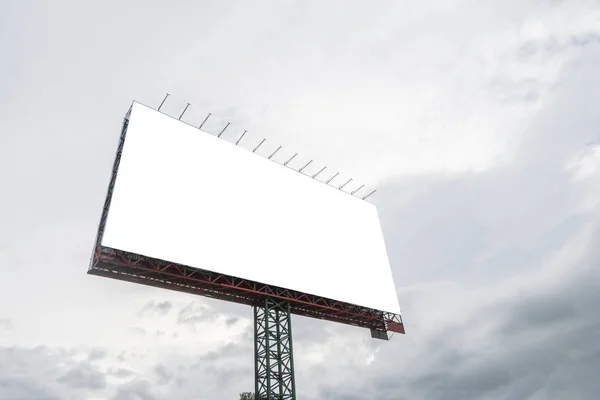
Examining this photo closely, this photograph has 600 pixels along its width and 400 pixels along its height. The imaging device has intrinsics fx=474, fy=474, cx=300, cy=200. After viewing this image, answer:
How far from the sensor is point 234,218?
1420 inches

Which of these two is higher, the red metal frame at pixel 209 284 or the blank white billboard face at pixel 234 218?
the blank white billboard face at pixel 234 218

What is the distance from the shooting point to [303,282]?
3791 centimetres

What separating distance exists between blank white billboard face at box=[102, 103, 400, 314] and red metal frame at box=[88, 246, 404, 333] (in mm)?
871

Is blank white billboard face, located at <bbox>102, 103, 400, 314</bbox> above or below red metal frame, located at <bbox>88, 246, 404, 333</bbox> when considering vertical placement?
above

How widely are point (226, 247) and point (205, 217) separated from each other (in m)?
2.65

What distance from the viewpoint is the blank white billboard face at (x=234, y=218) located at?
31547 millimetres

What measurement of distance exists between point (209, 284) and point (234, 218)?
17.7 ft

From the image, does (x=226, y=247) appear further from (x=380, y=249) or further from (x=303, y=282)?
(x=380, y=249)

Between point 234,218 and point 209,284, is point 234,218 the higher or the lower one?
the higher one

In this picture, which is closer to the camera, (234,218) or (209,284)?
(209,284)

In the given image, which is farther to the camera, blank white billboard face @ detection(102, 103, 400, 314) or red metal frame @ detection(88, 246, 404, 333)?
blank white billboard face @ detection(102, 103, 400, 314)

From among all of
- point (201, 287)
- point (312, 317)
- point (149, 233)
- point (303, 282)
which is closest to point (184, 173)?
point (149, 233)

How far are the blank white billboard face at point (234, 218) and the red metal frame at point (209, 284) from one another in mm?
871

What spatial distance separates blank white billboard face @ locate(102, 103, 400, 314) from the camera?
1242 inches
